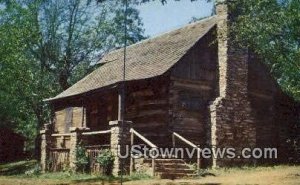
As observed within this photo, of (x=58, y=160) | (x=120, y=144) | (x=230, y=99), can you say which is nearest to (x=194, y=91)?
(x=230, y=99)

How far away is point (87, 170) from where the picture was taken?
17688 mm

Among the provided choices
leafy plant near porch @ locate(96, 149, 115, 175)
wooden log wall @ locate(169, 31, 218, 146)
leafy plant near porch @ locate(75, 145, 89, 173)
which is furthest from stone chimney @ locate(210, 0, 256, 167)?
leafy plant near porch @ locate(75, 145, 89, 173)

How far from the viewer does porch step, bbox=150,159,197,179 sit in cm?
1530

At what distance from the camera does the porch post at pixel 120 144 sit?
53.6 feet

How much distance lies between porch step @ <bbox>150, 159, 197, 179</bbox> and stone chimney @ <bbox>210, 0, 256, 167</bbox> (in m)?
4.10

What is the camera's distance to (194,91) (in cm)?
2067

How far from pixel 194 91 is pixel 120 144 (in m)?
5.73

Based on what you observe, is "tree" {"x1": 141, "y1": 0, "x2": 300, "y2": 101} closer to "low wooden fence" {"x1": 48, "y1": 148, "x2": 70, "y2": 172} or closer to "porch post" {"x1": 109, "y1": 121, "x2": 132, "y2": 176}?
"porch post" {"x1": 109, "y1": 121, "x2": 132, "y2": 176}

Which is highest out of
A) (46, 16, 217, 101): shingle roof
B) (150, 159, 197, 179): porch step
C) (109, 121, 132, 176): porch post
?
(46, 16, 217, 101): shingle roof

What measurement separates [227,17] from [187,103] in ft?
15.5

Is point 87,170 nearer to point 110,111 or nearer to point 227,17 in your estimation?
point 110,111

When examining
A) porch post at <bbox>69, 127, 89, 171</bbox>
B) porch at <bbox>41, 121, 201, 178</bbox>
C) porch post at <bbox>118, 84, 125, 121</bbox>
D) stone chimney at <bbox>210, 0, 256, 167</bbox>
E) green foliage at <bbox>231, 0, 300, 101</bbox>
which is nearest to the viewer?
porch at <bbox>41, 121, 201, 178</bbox>

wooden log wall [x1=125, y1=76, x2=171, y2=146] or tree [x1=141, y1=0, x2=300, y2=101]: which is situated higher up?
tree [x1=141, y1=0, x2=300, y2=101]

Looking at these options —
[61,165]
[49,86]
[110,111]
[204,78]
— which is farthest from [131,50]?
[49,86]
